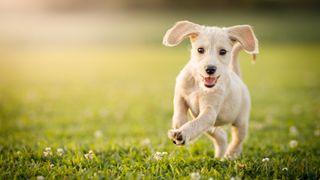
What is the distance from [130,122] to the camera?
10.4 m

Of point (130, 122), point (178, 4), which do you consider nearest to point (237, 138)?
point (130, 122)

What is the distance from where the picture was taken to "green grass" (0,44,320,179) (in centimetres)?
554

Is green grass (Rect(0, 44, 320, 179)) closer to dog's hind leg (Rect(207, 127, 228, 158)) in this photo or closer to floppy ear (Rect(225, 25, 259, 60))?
dog's hind leg (Rect(207, 127, 228, 158))

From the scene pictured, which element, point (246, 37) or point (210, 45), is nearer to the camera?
point (210, 45)

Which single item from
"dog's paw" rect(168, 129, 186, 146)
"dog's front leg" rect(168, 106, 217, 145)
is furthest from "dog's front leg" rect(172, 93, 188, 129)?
"dog's paw" rect(168, 129, 186, 146)

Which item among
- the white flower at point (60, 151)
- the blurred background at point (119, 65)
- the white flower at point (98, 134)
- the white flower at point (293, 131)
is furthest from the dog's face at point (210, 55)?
the white flower at point (293, 131)

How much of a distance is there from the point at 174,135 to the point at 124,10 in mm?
50363

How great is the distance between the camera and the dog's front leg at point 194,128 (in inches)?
198

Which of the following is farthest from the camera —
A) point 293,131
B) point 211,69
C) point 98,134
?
point 293,131

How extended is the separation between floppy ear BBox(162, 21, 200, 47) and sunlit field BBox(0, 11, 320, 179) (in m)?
1.42

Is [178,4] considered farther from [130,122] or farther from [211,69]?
[211,69]

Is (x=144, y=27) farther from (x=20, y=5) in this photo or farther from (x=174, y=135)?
(x=174, y=135)

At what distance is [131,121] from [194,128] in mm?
5336

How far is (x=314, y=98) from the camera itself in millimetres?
13820
